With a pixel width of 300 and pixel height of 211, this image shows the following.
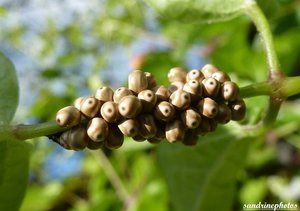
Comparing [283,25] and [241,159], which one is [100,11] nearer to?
[283,25]

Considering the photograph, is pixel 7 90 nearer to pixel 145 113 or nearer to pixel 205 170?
pixel 145 113

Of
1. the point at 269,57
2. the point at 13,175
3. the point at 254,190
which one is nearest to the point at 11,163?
the point at 13,175

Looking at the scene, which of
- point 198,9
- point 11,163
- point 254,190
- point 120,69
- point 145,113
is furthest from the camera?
point 120,69

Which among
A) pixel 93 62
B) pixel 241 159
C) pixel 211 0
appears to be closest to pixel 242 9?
pixel 211 0

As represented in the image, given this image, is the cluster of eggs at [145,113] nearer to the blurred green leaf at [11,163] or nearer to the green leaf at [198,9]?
the blurred green leaf at [11,163]

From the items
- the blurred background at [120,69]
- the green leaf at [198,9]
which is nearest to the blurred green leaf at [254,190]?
the blurred background at [120,69]
